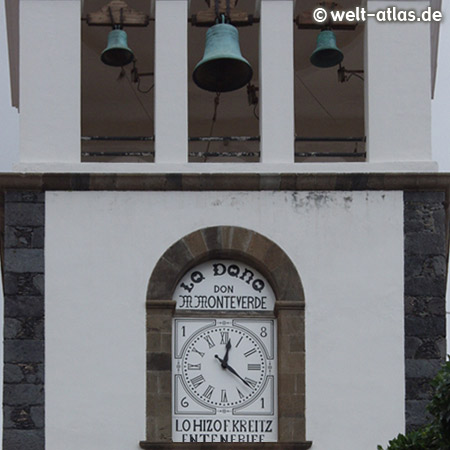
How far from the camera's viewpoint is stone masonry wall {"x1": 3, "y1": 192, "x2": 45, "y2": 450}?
2092 cm

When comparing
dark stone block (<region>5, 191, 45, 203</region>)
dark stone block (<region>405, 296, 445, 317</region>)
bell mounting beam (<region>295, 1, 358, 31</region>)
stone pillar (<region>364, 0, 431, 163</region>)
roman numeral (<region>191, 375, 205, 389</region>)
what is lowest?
roman numeral (<region>191, 375, 205, 389</region>)

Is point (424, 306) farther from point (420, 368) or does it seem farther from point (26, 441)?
point (26, 441)

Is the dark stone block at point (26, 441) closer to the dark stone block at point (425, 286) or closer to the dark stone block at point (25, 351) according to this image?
the dark stone block at point (25, 351)

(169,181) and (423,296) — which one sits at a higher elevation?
(169,181)

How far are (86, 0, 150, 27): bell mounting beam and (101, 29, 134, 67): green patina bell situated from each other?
0.40 feet

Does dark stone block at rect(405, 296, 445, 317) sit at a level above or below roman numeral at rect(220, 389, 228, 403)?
above

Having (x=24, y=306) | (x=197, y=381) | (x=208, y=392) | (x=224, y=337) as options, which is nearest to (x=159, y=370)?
(x=197, y=381)

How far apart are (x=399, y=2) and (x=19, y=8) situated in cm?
422

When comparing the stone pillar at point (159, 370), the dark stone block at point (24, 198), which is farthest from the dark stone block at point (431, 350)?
the dark stone block at point (24, 198)

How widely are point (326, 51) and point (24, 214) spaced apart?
3939 mm

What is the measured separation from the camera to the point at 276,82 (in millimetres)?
21922

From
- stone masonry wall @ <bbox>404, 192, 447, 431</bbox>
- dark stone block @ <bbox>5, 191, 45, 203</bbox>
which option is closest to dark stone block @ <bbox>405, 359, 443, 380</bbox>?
stone masonry wall @ <bbox>404, 192, 447, 431</bbox>

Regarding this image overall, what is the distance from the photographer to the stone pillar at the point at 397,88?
21.8m

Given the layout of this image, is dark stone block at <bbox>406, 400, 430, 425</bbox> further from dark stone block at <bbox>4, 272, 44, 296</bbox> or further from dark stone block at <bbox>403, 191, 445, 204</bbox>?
dark stone block at <bbox>4, 272, 44, 296</bbox>
